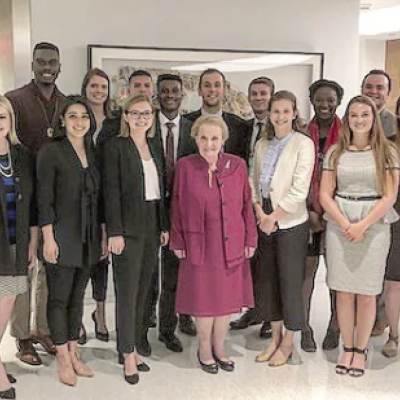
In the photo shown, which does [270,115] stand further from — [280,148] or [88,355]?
[88,355]

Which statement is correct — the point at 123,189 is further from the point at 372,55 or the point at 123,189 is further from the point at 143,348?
the point at 372,55

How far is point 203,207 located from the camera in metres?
3.21

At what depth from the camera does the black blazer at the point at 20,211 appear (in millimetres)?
2846

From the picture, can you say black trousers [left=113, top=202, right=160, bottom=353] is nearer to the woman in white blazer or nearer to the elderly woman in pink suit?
the elderly woman in pink suit

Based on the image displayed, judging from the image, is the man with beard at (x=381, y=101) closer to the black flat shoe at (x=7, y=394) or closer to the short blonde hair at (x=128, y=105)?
the short blonde hair at (x=128, y=105)

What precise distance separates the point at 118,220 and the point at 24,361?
43.1 inches

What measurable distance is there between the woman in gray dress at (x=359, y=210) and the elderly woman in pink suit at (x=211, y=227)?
470 millimetres

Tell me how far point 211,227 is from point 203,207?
116 mm

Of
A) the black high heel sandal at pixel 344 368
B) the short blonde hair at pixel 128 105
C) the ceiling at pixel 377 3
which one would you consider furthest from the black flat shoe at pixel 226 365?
the ceiling at pixel 377 3

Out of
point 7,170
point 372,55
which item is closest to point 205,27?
point 7,170

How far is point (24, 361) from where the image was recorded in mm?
3494

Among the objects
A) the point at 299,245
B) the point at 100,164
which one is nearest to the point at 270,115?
the point at 299,245

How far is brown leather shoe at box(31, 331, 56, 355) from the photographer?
3617 millimetres

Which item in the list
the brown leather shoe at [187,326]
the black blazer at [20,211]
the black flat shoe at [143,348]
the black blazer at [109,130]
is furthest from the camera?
the brown leather shoe at [187,326]
